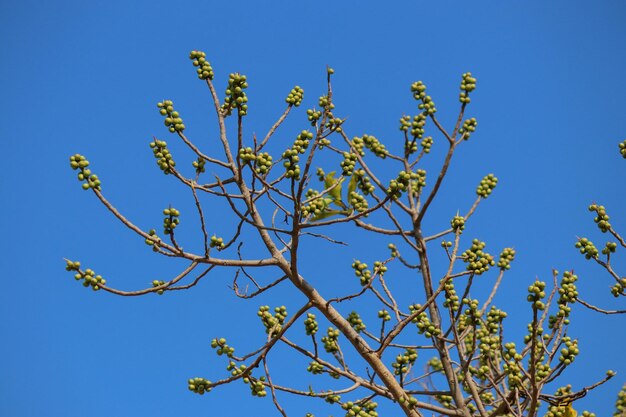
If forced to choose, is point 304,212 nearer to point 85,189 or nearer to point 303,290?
point 303,290

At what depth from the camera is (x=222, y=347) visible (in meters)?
5.64

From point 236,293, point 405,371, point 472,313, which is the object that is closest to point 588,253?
point 472,313

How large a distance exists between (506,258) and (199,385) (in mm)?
3507

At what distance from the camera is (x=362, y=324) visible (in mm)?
6914

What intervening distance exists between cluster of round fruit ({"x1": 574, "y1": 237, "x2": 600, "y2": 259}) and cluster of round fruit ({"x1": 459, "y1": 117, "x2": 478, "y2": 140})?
1.87 meters

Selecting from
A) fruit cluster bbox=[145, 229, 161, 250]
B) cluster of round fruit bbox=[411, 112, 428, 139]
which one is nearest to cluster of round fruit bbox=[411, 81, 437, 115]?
cluster of round fruit bbox=[411, 112, 428, 139]

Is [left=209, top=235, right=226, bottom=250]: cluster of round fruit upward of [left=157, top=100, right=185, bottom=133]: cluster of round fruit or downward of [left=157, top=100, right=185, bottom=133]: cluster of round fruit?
downward

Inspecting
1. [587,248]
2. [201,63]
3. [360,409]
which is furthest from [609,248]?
[201,63]

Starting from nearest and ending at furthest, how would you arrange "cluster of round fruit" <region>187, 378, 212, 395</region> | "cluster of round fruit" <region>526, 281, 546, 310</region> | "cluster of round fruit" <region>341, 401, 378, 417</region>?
"cluster of round fruit" <region>526, 281, 546, 310</region> < "cluster of round fruit" <region>187, 378, 212, 395</region> < "cluster of round fruit" <region>341, 401, 378, 417</region>

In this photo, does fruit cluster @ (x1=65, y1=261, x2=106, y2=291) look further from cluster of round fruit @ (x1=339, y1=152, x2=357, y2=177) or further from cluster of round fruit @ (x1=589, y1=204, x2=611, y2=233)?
cluster of round fruit @ (x1=589, y1=204, x2=611, y2=233)

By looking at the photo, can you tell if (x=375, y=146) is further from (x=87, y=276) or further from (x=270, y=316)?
(x=87, y=276)

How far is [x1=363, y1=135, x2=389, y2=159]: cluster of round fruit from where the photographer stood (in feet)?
26.5

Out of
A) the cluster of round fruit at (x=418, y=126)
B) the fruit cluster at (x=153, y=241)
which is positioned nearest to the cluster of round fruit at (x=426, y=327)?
the cluster of round fruit at (x=418, y=126)

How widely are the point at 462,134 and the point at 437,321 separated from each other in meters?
2.14
